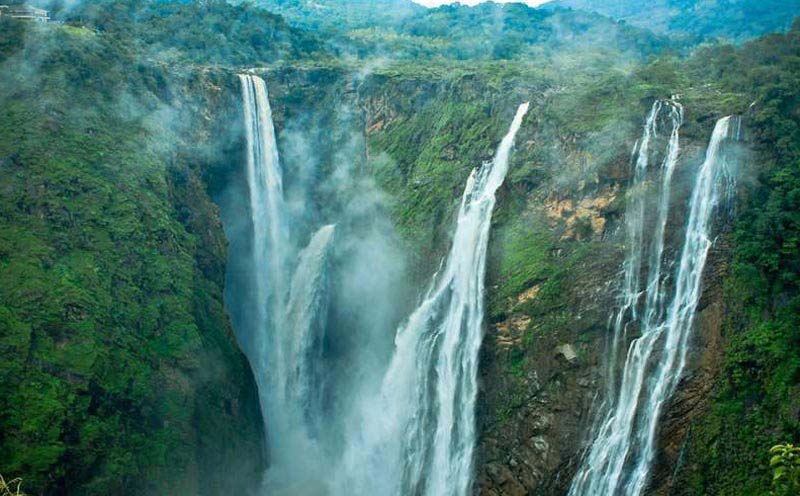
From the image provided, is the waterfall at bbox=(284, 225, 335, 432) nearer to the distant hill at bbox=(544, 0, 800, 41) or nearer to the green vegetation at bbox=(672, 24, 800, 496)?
the green vegetation at bbox=(672, 24, 800, 496)

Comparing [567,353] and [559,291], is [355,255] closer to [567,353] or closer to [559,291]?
[559,291]

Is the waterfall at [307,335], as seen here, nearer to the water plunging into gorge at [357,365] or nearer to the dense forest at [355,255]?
the water plunging into gorge at [357,365]

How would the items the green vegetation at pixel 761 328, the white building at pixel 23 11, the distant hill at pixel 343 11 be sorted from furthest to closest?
the distant hill at pixel 343 11 < the white building at pixel 23 11 < the green vegetation at pixel 761 328

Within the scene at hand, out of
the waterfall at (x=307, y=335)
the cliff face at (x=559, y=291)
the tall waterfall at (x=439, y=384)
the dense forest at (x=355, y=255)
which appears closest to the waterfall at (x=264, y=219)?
the dense forest at (x=355, y=255)

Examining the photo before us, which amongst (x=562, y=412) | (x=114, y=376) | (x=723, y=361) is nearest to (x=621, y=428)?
(x=562, y=412)

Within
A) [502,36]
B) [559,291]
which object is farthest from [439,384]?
[502,36]

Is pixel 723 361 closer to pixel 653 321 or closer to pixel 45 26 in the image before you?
pixel 653 321
